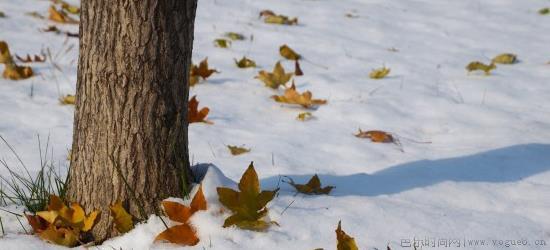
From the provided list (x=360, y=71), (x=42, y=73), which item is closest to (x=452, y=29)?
(x=360, y=71)

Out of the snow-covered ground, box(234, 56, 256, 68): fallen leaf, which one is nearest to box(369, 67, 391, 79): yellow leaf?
the snow-covered ground

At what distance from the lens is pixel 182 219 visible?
4.76 ft

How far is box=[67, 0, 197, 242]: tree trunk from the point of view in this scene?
141 cm

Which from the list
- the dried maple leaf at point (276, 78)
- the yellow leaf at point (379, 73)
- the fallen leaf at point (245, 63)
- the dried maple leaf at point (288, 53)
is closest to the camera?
the dried maple leaf at point (276, 78)

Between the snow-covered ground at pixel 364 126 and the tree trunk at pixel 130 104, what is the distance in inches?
4.5

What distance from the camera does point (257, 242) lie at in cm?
141

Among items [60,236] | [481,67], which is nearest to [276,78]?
[481,67]

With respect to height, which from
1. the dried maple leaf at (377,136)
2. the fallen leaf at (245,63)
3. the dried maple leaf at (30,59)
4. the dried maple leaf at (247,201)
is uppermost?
the dried maple leaf at (247,201)

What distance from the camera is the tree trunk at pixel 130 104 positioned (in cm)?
141

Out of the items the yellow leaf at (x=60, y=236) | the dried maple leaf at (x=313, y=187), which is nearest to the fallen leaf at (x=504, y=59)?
the dried maple leaf at (x=313, y=187)

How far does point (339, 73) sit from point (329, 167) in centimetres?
145

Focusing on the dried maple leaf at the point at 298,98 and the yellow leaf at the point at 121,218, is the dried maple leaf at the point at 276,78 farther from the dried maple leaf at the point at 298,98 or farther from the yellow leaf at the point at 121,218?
the yellow leaf at the point at 121,218

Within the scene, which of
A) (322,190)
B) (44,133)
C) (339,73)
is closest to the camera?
(322,190)

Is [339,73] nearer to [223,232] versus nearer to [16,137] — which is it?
[16,137]
